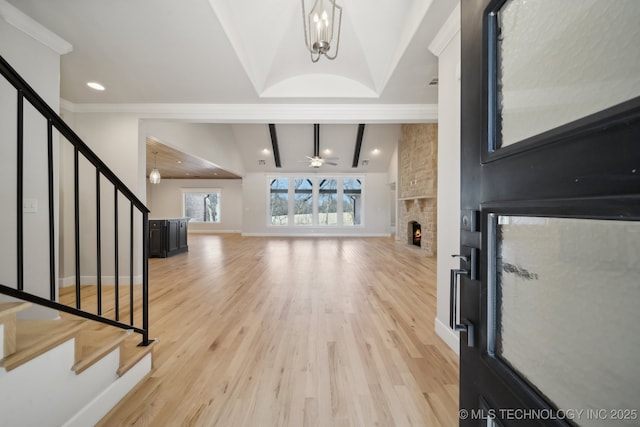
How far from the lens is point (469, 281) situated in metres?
0.89

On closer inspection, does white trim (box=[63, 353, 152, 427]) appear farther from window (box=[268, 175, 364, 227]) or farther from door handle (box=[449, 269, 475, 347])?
window (box=[268, 175, 364, 227])

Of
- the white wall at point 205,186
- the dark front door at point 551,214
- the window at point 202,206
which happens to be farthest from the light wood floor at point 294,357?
the window at point 202,206

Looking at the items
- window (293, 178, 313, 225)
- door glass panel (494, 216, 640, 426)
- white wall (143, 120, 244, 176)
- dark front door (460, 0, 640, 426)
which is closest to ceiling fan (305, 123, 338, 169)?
window (293, 178, 313, 225)

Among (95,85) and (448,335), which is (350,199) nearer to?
(95,85)

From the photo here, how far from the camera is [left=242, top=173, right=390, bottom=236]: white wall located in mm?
10711

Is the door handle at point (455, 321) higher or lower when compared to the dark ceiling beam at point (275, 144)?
lower

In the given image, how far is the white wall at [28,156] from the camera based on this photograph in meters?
2.18

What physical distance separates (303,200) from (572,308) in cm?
1056

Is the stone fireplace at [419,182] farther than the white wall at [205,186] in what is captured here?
No

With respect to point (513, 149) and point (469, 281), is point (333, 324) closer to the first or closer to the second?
point (469, 281)

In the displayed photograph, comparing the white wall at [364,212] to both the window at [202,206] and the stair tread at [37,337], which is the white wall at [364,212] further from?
the stair tread at [37,337]

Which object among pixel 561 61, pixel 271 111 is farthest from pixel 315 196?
pixel 561 61

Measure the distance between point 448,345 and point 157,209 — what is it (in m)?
13.3

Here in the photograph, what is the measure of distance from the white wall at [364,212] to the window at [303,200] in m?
0.70
